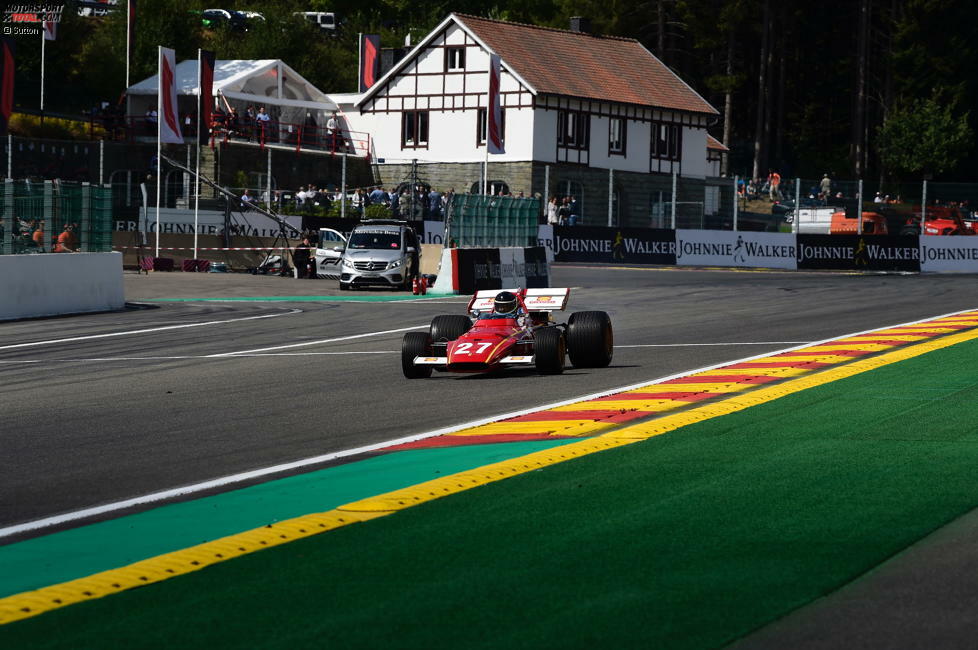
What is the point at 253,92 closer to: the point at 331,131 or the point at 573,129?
the point at 331,131

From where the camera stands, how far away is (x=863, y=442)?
942cm

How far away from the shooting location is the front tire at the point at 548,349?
14352 mm

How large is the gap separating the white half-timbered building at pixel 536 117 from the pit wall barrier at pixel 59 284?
104 ft

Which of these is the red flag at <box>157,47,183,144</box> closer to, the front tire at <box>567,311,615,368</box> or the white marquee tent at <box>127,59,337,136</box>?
the white marquee tent at <box>127,59,337,136</box>

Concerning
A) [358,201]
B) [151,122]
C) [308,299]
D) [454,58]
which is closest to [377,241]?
[308,299]

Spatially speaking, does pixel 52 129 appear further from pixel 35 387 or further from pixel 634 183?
pixel 35 387

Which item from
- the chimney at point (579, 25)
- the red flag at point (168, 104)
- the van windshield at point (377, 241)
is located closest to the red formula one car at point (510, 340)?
the van windshield at point (377, 241)

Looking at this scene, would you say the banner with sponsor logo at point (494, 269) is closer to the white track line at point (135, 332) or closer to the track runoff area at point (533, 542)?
the white track line at point (135, 332)

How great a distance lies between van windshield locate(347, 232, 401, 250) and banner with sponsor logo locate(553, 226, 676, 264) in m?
10.6

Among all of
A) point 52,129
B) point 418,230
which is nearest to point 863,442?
point 418,230

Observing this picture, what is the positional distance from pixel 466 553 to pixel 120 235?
115 ft

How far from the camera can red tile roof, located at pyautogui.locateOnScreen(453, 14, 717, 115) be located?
2355 inches

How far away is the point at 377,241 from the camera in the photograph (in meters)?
33.2

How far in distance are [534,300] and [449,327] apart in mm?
1106
